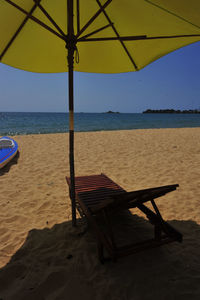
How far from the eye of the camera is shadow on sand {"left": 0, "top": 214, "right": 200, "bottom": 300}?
1856mm

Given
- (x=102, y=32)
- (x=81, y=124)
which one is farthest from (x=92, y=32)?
(x=81, y=124)

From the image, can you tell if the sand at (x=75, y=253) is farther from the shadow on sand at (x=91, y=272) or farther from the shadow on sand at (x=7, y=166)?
the shadow on sand at (x=7, y=166)

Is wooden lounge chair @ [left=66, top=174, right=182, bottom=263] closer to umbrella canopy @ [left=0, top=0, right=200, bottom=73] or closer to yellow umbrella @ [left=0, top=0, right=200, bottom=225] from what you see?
yellow umbrella @ [left=0, top=0, right=200, bottom=225]

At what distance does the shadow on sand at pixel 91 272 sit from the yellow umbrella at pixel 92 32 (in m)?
0.63

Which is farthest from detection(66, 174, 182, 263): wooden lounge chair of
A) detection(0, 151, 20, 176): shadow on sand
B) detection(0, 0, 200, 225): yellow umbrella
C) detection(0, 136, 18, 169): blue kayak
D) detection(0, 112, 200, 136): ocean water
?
detection(0, 112, 200, 136): ocean water

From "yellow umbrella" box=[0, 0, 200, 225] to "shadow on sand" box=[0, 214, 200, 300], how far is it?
629 millimetres

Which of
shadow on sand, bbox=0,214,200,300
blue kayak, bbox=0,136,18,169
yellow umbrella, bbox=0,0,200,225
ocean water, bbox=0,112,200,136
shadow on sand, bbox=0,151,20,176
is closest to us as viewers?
shadow on sand, bbox=0,214,200,300

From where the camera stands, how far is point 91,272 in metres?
2.10

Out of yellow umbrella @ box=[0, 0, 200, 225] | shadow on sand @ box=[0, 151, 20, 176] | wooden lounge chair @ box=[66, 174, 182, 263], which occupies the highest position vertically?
yellow umbrella @ box=[0, 0, 200, 225]

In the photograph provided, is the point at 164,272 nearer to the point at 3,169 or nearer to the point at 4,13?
the point at 4,13

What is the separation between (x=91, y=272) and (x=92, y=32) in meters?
2.95

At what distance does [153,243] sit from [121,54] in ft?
10.3

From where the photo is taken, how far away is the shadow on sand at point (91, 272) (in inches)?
73.1

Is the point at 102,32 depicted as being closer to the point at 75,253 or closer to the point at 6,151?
the point at 75,253
